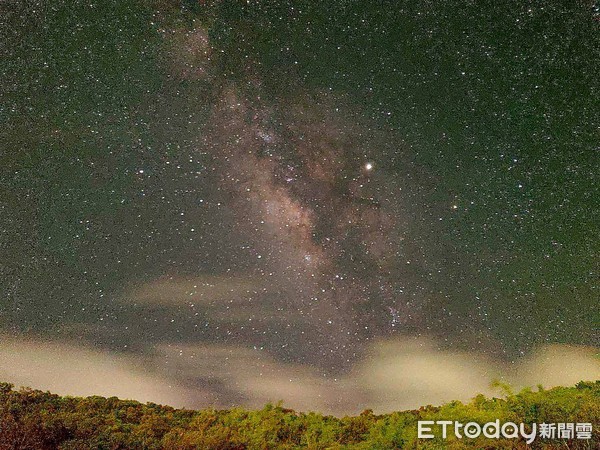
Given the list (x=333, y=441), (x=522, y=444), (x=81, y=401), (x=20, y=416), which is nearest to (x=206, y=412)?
(x=81, y=401)

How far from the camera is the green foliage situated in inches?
372

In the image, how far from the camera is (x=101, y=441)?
33.6 feet

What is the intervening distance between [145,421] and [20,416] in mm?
3635

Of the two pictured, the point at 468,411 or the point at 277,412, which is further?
the point at 277,412

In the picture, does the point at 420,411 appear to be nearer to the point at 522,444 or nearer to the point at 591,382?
the point at 591,382

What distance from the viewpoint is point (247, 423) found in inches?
606

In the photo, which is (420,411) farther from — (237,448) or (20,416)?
(20,416)

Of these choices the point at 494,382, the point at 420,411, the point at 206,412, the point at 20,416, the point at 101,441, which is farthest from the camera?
the point at 206,412

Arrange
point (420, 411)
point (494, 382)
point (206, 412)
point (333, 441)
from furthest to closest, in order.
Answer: point (206, 412), point (420, 411), point (333, 441), point (494, 382)

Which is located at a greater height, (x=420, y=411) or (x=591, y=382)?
(x=591, y=382)

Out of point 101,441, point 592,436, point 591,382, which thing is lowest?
point 101,441

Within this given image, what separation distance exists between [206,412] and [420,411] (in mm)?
6604

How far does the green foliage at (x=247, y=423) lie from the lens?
9453 millimetres

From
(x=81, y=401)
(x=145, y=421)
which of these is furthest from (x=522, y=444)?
(x=81, y=401)
